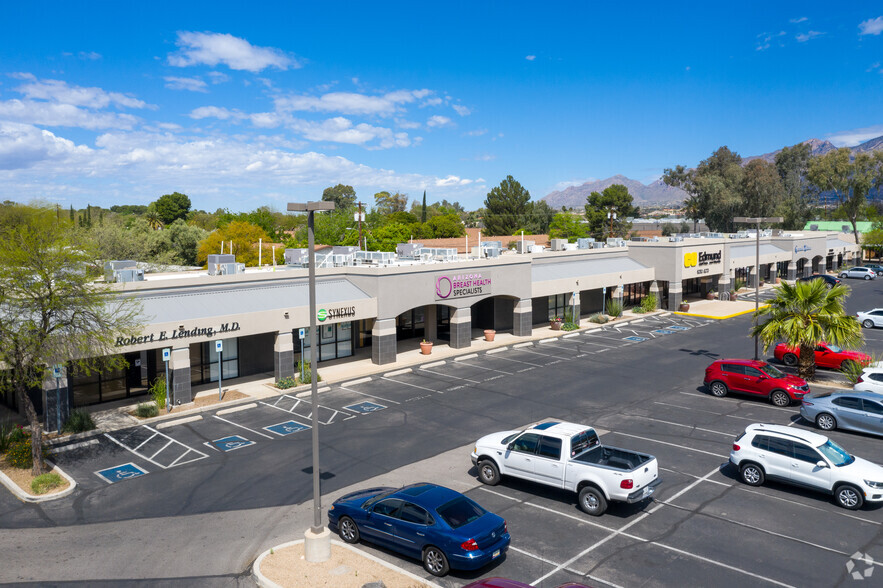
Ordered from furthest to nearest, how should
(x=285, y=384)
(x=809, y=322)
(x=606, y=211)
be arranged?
(x=606, y=211) → (x=285, y=384) → (x=809, y=322)

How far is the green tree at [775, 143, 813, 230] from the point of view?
4104 inches

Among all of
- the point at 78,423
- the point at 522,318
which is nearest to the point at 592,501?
the point at 78,423

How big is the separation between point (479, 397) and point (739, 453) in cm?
1218

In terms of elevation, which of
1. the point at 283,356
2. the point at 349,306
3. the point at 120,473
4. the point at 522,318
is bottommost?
the point at 120,473

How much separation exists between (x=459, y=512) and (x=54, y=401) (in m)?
17.9

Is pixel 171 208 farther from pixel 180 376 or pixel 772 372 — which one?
pixel 772 372

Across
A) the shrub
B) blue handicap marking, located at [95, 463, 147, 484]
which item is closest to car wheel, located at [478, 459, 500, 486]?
blue handicap marking, located at [95, 463, 147, 484]

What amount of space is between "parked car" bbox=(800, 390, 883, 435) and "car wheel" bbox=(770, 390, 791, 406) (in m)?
2.62

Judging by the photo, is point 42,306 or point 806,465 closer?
point 806,465

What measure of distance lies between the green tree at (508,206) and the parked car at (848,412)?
330 ft

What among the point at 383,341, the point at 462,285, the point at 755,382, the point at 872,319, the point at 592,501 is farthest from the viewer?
the point at 872,319

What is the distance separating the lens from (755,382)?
90.6 ft

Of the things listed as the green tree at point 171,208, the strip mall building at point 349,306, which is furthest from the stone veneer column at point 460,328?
the green tree at point 171,208

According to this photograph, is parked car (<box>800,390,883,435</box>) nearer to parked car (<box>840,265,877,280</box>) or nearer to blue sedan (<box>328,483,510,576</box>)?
blue sedan (<box>328,483,510,576</box>)
